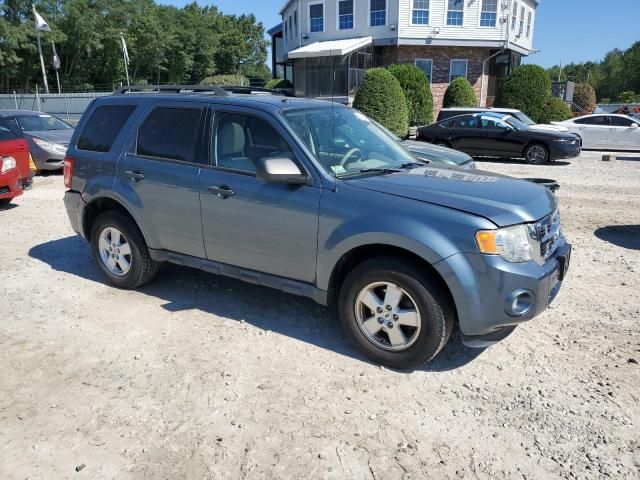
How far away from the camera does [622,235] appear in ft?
23.5

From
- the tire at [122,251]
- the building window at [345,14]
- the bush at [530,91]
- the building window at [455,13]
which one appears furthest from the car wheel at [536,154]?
the building window at [345,14]

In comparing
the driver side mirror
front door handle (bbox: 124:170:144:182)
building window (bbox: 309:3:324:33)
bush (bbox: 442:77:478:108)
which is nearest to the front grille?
the driver side mirror

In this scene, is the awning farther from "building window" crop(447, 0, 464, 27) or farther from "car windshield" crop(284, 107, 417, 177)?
"car windshield" crop(284, 107, 417, 177)

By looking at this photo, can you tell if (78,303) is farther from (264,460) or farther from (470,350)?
(470,350)

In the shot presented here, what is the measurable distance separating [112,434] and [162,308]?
6.13ft

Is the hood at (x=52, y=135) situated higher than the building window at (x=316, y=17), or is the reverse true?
the building window at (x=316, y=17)

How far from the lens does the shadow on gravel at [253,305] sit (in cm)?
410

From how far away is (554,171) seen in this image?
13.3 m

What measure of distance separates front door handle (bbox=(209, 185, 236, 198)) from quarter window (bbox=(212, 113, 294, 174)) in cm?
18

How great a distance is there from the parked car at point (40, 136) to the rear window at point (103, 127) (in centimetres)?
768

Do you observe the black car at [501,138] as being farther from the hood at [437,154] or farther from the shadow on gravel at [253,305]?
the shadow on gravel at [253,305]

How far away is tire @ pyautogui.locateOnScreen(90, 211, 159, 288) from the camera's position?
5.05 meters

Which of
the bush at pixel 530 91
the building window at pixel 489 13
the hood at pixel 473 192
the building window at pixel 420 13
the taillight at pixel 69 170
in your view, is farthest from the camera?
the building window at pixel 489 13

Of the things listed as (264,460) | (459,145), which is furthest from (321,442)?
(459,145)
